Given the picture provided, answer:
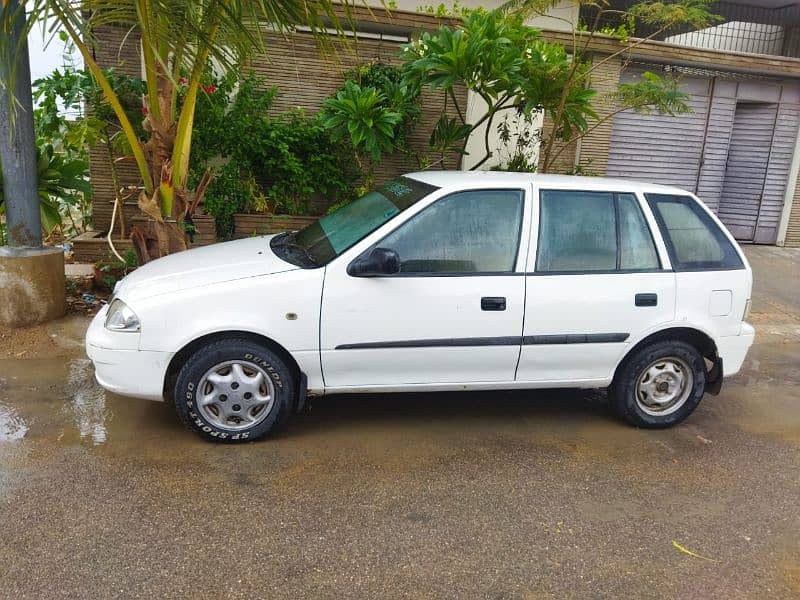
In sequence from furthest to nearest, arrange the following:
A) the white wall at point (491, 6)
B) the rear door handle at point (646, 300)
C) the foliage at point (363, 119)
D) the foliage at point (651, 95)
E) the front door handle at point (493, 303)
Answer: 1. the white wall at point (491, 6)
2. the foliage at point (363, 119)
3. the foliage at point (651, 95)
4. the rear door handle at point (646, 300)
5. the front door handle at point (493, 303)

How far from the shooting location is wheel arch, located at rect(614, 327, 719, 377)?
4441mm

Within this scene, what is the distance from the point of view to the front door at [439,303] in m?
3.98

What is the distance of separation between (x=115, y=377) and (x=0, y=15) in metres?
2.57

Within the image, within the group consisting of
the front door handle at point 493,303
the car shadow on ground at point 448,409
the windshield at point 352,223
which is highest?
the windshield at point 352,223

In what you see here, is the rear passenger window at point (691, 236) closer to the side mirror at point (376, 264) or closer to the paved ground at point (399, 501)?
the paved ground at point (399, 501)

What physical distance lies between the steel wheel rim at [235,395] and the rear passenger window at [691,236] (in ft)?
8.95

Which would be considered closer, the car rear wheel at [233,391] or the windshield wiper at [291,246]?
the car rear wheel at [233,391]

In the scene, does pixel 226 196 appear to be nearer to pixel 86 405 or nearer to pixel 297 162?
pixel 297 162

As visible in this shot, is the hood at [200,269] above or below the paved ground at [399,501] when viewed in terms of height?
above

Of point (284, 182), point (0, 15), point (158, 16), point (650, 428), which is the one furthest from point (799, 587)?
point (284, 182)

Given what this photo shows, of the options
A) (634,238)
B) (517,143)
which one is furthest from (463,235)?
(517,143)

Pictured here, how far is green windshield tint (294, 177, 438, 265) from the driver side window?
15 centimetres

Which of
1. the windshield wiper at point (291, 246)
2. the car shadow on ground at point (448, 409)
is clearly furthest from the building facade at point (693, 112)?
the car shadow on ground at point (448, 409)

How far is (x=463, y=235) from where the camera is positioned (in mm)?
4207
